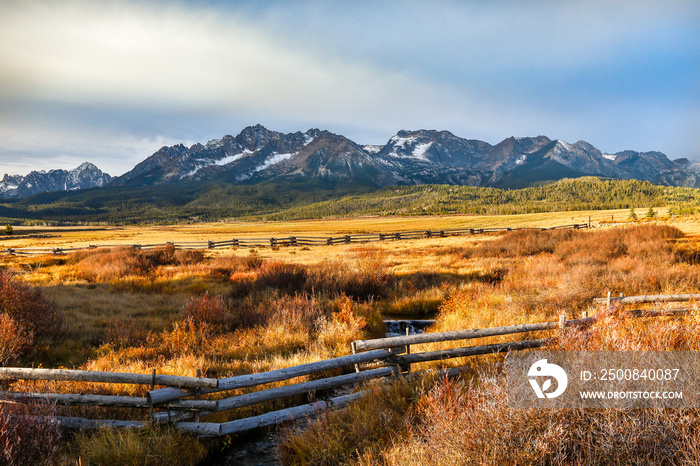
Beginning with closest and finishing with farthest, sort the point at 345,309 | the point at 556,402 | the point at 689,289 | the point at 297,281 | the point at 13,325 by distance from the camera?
1. the point at 556,402
2. the point at 13,325
3. the point at 345,309
4. the point at 689,289
5. the point at 297,281

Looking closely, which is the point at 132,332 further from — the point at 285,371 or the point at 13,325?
the point at 285,371

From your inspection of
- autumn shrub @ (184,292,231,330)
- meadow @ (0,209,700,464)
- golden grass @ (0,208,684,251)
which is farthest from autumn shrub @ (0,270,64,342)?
golden grass @ (0,208,684,251)

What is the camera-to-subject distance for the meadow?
2.91 meters

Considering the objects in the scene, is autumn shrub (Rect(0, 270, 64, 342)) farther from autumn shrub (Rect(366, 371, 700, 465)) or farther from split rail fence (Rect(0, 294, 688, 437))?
autumn shrub (Rect(366, 371, 700, 465))

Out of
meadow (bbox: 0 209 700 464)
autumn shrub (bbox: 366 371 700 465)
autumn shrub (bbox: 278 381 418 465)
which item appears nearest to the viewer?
autumn shrub (bbox: 366 371 700 465)

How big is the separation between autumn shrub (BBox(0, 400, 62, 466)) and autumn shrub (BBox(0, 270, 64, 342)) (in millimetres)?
5034

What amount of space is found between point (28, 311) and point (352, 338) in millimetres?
7786

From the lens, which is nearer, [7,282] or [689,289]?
[7,282]

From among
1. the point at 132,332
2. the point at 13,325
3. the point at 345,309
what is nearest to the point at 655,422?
the point at 345,309

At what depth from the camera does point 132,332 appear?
8.32 m

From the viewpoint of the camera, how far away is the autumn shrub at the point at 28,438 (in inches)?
125

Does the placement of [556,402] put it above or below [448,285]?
above

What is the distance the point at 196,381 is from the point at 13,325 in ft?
18.2

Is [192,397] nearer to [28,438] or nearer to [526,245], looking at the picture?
[28,438]
